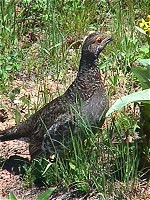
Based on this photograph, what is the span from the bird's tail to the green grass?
269mm

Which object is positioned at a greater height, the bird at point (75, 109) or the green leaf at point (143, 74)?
the green leaf at point (143, 74)

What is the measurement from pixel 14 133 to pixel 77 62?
1409 mm

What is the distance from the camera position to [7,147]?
6.41m

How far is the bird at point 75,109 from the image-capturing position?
5555 mm

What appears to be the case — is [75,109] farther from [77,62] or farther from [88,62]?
[77,62]

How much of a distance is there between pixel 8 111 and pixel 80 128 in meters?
1.55

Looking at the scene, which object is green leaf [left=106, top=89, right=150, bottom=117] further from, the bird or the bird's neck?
the bird's neck

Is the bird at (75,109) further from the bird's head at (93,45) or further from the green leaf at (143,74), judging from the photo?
the green leaf at (143,74)

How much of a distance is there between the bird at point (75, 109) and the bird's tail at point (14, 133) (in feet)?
0.62

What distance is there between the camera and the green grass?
17.0 ft

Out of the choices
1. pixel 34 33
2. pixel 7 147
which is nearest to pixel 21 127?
pixel 7 147

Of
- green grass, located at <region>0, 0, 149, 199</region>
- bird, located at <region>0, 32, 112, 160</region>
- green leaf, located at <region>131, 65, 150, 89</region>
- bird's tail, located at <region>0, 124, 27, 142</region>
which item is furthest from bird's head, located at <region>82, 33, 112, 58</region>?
bird's tail, located at <region>0, 124, 27, 142</region>

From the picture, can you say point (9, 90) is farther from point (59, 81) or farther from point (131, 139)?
point (131, 139)

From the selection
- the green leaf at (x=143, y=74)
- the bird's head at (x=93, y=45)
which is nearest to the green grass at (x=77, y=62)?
the green leaf at (x=143, y=74)
